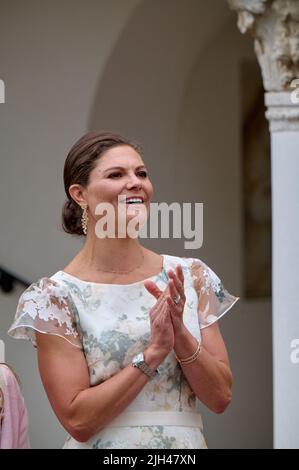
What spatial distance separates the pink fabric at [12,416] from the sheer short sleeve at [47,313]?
0.28 m

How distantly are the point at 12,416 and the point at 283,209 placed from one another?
2506 mm

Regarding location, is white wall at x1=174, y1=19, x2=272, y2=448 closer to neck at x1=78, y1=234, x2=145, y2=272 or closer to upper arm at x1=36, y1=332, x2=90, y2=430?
neck at x1=78, y1=234, x2=145, y2=272

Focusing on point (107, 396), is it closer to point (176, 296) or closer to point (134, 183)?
point (176, 296)

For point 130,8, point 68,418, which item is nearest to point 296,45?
point 130,8

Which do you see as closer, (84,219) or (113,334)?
(113,334)

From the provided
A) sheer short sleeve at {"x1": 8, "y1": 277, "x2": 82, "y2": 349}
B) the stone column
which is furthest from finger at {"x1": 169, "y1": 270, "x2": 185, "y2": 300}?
the stone column

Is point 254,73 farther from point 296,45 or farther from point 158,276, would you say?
point 158,276

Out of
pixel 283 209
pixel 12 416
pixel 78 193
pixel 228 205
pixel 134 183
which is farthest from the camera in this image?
pixel 228 205

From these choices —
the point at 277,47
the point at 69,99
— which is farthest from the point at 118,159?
the point at 69,99

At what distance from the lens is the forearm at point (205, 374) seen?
249cm

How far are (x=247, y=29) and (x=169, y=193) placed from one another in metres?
1.80

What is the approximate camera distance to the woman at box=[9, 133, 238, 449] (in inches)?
98.0

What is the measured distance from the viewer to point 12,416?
111 inches

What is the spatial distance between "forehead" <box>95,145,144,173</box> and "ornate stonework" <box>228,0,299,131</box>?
2.42 meters
